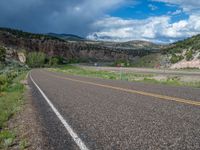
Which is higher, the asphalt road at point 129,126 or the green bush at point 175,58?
the asphalt road at point 129,126

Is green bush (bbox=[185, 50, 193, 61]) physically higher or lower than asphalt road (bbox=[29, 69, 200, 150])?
lower

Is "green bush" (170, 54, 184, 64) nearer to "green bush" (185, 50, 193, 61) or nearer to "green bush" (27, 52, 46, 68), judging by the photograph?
"green bush" (185, 50, 193, 61)

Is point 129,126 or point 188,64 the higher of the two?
point 129,126

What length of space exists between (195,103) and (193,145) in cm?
529

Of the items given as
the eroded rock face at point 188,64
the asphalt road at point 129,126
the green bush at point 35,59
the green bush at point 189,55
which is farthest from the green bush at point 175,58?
the green bush at point 35,59

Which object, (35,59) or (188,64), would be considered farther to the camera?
(35,59)

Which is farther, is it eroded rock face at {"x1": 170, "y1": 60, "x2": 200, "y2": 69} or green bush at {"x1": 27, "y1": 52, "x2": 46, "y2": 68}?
green bush at {"x1": 27, "y1": 52, "x2": 46, "y2": 68}

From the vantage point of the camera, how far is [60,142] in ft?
23.8

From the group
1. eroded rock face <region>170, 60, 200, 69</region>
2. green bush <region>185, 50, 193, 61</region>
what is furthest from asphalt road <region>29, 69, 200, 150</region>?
green bush <region>185, 50, 193, 61</region>

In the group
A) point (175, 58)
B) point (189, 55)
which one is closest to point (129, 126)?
point (189, 55)

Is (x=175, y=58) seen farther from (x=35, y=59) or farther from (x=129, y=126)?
(x=35, y=59)

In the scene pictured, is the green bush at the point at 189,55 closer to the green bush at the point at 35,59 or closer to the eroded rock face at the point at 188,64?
the eroded rock face at the point at 188,64

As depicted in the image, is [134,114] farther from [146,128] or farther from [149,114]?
[146,128]

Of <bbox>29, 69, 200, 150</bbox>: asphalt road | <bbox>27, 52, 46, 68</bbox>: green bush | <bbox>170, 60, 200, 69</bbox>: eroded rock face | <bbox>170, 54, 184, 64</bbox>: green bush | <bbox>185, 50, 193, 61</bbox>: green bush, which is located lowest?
<bbox>27, 52, 46, 68</bbox>: green bush
